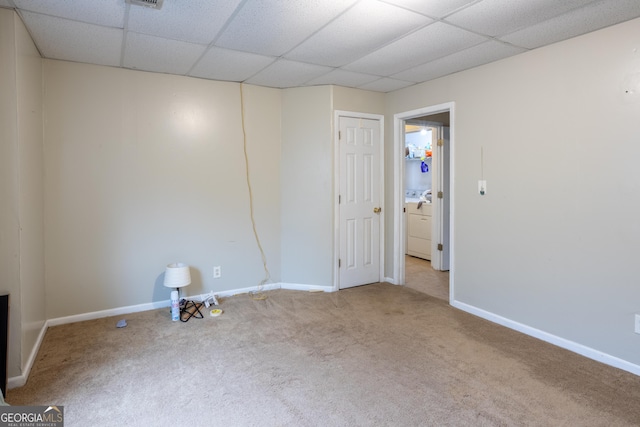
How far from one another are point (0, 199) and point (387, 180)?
11.9ft

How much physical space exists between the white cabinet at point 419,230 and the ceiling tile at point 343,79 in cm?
265

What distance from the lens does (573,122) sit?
2.68 meters

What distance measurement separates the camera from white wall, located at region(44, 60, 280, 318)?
10.5 ft

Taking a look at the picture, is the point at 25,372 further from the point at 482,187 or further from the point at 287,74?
the point at 482,187

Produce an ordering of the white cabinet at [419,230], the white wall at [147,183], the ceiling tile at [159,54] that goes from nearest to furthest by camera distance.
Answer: the ceiling tile at [159,54], the white wall at [147,183], the white cabinet at [419,230]

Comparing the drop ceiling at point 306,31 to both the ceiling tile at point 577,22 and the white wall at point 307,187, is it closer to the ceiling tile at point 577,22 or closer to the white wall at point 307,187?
the ceiling tile at point 577,22

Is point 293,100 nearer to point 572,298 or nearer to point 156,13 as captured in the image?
point 156,13

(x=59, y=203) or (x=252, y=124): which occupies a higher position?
(x=252, y=124)

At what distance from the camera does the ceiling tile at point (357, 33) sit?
230cm

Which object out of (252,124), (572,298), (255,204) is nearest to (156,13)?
(252,124)

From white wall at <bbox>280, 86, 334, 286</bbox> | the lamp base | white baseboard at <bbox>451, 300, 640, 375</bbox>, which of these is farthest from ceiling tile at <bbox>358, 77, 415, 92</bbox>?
the lamp base

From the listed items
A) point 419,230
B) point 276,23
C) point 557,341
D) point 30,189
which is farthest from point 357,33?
point 419,230

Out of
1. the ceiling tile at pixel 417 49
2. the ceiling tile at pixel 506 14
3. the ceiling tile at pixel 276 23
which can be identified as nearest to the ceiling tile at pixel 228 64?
the ceiling tile at pixel 276 23

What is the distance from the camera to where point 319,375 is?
2383 mm
